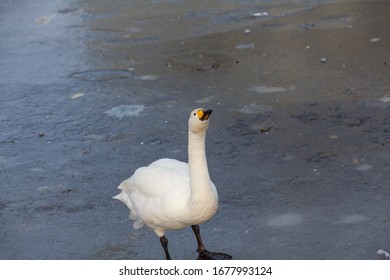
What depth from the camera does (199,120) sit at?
5676mm

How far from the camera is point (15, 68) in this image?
1196 centimetres

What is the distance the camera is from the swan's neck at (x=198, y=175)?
5.68 m

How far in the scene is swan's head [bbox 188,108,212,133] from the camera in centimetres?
566

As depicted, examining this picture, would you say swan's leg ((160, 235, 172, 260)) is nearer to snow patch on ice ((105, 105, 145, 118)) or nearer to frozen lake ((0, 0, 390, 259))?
frozen lake ((0, 0, 390, 259))

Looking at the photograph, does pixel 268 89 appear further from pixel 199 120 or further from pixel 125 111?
pixel 199 120

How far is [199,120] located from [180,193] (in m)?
0.55

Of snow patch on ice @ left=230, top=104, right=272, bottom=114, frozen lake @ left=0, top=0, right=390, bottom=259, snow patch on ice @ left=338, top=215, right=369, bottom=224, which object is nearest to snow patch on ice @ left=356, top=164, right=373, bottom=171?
frozen lake @ left=0, top=0, right=390, bottom=259

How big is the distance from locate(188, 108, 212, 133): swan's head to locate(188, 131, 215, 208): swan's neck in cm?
5

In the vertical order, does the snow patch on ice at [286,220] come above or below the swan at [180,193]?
below

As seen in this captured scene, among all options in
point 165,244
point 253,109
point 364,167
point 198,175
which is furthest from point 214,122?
point 198,175

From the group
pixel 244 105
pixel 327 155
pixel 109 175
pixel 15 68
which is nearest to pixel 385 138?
pixel 327 155

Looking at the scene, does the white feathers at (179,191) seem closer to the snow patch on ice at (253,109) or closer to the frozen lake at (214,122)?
the frozen lake at (214,122)

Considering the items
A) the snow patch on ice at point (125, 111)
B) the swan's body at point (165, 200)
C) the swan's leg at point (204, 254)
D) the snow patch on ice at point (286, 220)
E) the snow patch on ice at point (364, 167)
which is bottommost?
the snow patch on ice at point (125, 111)

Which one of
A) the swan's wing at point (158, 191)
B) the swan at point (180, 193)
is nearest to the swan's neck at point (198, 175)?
the swan at point (180, 193)
